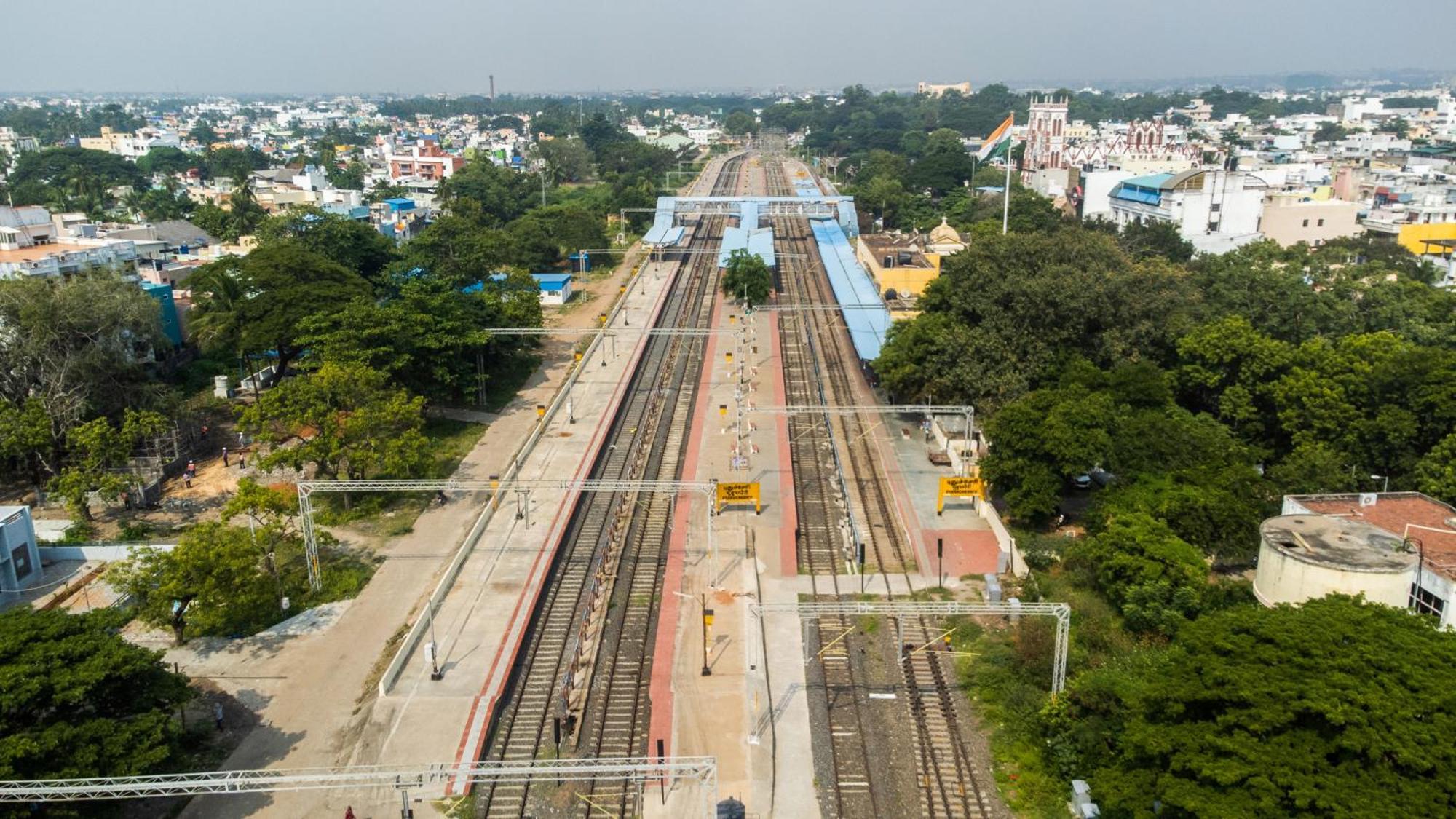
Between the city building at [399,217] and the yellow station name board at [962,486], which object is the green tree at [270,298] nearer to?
the yellow station name board at [962,486]

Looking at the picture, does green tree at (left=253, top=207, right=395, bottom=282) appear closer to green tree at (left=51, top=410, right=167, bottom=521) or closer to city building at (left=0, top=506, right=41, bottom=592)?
green tree at (left=51, top=410, right=167, bottom=521)

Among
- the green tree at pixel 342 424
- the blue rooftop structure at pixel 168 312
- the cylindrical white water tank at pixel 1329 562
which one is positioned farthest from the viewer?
the blue rooftop structure at pixel 168 312

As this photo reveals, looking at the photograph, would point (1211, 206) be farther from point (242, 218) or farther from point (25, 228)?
point (25, 228)

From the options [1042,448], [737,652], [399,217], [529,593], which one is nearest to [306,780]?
[737,652]

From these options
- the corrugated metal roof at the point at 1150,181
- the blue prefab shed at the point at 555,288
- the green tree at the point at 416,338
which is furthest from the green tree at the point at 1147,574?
the corrugated metal roof at the point at 1150,181

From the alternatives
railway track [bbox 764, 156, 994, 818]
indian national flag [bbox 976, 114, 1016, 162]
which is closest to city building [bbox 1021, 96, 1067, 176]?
indian national flag [bbox 976, 114, 1016, 162]
